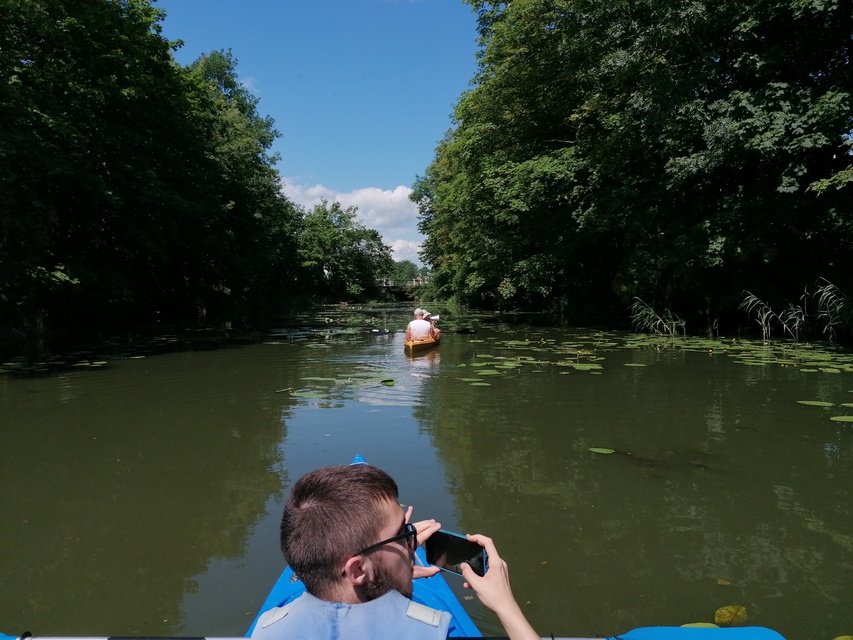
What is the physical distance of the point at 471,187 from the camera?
22.7 m

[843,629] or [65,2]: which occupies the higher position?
[65,2]

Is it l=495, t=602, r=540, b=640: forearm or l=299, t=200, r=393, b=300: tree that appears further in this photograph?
l=299, t=200, r=393, b=300: tree

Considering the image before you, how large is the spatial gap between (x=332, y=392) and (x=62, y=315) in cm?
1532

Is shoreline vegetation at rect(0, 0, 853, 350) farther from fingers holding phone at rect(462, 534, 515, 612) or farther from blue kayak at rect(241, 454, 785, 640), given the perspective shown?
fingers holding phone at rect(462, 534, 515, 612)

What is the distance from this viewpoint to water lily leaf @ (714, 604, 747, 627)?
250 cm

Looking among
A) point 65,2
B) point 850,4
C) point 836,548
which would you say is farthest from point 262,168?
point 836,548

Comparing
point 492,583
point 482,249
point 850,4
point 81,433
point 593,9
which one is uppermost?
point 593,9

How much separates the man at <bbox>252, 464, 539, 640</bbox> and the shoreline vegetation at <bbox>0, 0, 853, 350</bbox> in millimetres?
13048

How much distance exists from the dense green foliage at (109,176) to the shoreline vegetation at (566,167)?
7 cm

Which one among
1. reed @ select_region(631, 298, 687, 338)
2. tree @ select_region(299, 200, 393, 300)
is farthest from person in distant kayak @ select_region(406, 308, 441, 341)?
tree @ select_region(299, 200, 393, 300)

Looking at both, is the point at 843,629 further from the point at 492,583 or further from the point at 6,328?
the point at 6,328

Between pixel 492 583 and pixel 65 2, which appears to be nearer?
pixel 492 583

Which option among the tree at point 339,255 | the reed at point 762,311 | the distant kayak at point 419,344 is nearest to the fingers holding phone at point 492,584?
the distant kayak at point 419,344

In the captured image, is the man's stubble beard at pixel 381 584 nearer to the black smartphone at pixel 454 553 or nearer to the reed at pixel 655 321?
the black smartphone at pixel 454 553
